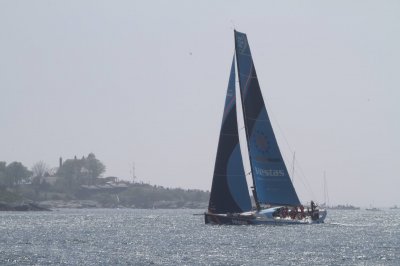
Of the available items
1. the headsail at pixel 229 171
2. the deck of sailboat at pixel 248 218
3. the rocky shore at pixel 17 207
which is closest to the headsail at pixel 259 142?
the headsail at pixel 229 171

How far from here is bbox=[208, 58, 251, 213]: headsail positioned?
2844 inches

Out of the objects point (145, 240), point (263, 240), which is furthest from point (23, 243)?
point (263, 240)

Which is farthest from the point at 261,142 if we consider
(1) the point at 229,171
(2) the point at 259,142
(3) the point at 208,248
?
(3) the point at 208,248

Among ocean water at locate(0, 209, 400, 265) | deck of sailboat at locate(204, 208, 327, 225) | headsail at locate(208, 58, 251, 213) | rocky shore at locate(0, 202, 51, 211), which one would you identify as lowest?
ocean water at locate(0, 209, 400, 265)

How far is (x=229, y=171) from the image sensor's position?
7250 centimetres

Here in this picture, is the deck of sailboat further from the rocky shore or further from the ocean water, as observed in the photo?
the rocky shore

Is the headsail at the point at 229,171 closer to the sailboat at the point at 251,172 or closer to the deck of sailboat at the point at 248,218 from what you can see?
the sailboat at the point at 251,172

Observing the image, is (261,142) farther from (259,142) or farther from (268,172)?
(268,172)

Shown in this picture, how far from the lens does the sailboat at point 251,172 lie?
72500 millimetres

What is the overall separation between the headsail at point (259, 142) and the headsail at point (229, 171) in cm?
170

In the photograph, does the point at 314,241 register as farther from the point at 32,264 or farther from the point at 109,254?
the point at 32,264

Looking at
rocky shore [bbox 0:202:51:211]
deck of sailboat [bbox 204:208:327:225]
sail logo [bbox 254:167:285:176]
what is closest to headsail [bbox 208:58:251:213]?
deck of sailboat [bbox 204:208:327:225]

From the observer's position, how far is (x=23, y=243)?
61.9 m

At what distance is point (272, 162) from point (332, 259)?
27224 millimetres
